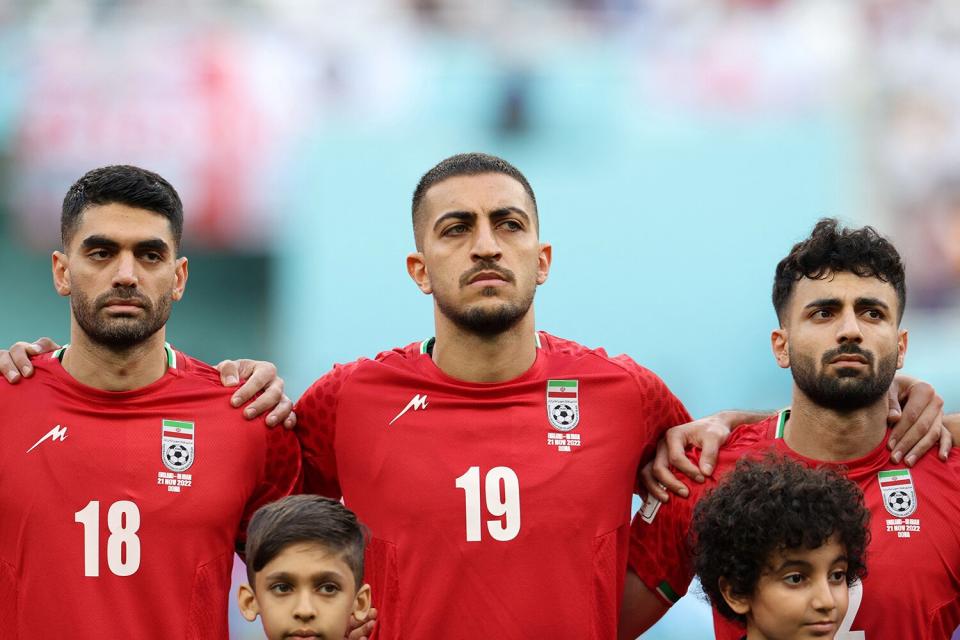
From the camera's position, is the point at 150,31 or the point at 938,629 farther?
the point at 150,31

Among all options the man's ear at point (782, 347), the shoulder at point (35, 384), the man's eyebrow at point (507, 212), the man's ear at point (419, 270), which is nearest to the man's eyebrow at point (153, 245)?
the shoulder at point (35, 384)

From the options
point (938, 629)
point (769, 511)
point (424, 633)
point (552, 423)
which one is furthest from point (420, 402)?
point (938, 629)

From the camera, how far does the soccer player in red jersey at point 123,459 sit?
15.0ft

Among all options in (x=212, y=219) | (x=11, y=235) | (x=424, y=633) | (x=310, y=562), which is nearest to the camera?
(x=310, y=562)

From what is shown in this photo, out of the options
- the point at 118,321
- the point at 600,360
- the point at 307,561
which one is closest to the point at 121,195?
the point at 118,321

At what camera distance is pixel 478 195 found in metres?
4.93

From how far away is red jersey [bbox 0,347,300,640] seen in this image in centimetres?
455

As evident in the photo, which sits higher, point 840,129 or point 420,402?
point 840,129

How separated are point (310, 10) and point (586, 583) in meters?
11.9

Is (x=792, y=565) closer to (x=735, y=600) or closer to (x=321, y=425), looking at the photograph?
(x=735, y=600)

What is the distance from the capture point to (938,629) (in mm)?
4609

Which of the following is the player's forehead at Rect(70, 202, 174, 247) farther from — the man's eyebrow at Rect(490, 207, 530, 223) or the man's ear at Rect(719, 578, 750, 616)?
the man's ear at Rect(719, 578, 750, 616)

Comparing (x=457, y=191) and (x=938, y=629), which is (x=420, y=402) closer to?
(x=457, y=191)

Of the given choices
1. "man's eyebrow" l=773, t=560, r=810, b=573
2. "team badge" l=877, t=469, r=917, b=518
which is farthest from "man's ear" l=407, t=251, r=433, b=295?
"team badge" l=877, t=469, r=917, b=518
